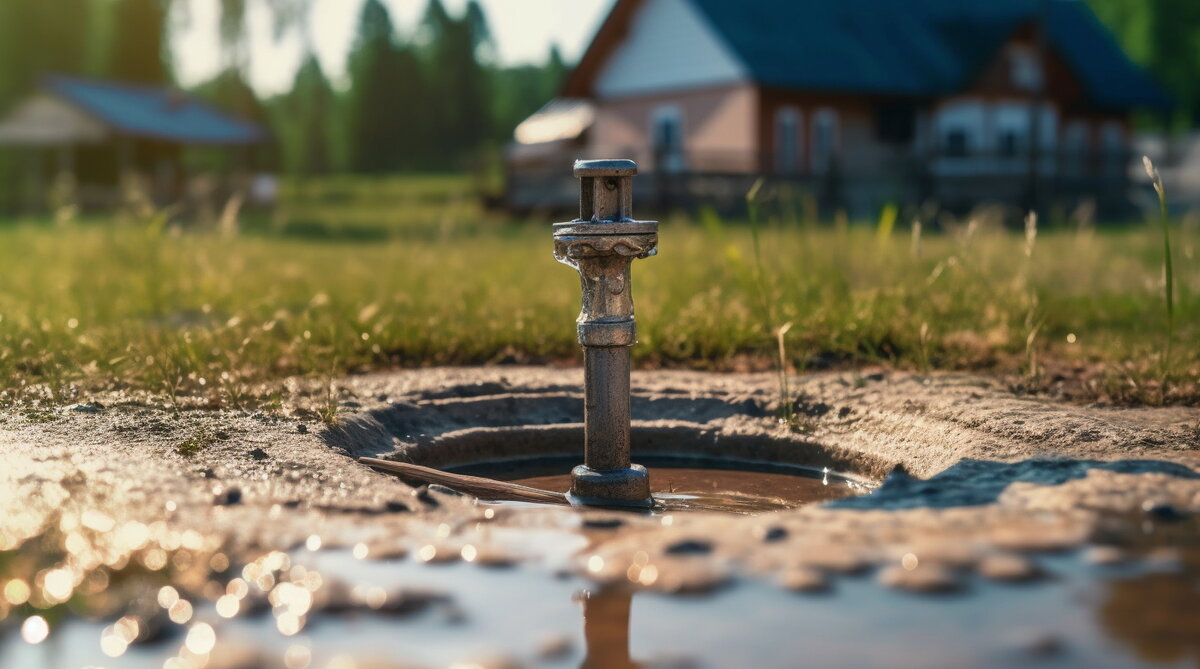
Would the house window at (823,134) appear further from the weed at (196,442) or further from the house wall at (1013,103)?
the weed at (196,442)

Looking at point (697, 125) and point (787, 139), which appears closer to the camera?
point (787, 139)

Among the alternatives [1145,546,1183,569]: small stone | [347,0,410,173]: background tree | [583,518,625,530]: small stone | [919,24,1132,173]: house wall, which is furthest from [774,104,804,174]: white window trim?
[347,0,410,173]: background tree

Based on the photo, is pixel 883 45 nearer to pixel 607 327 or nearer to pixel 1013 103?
pixel 1013 103

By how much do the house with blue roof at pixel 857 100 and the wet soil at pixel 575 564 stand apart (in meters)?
16.6

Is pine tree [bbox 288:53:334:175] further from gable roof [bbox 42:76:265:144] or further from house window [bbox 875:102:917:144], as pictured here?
house window [bbox 875:102:917:144]

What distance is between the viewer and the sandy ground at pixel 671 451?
2.45 meters

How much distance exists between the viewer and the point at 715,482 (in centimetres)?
392

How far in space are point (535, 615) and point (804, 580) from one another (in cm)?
54

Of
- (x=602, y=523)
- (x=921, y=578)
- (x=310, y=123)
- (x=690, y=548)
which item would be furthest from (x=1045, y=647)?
(x=310, y=123)

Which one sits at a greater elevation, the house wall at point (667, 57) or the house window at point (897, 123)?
the house wall at point (667, 57)

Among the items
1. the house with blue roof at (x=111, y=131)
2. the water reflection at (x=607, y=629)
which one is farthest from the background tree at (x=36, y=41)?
the water reflection at (x=607, y=629)

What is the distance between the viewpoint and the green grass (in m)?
4.57

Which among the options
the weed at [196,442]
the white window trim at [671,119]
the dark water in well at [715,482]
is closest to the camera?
the weed at [196,442]

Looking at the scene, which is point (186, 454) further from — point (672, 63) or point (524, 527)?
point (672, 63)
